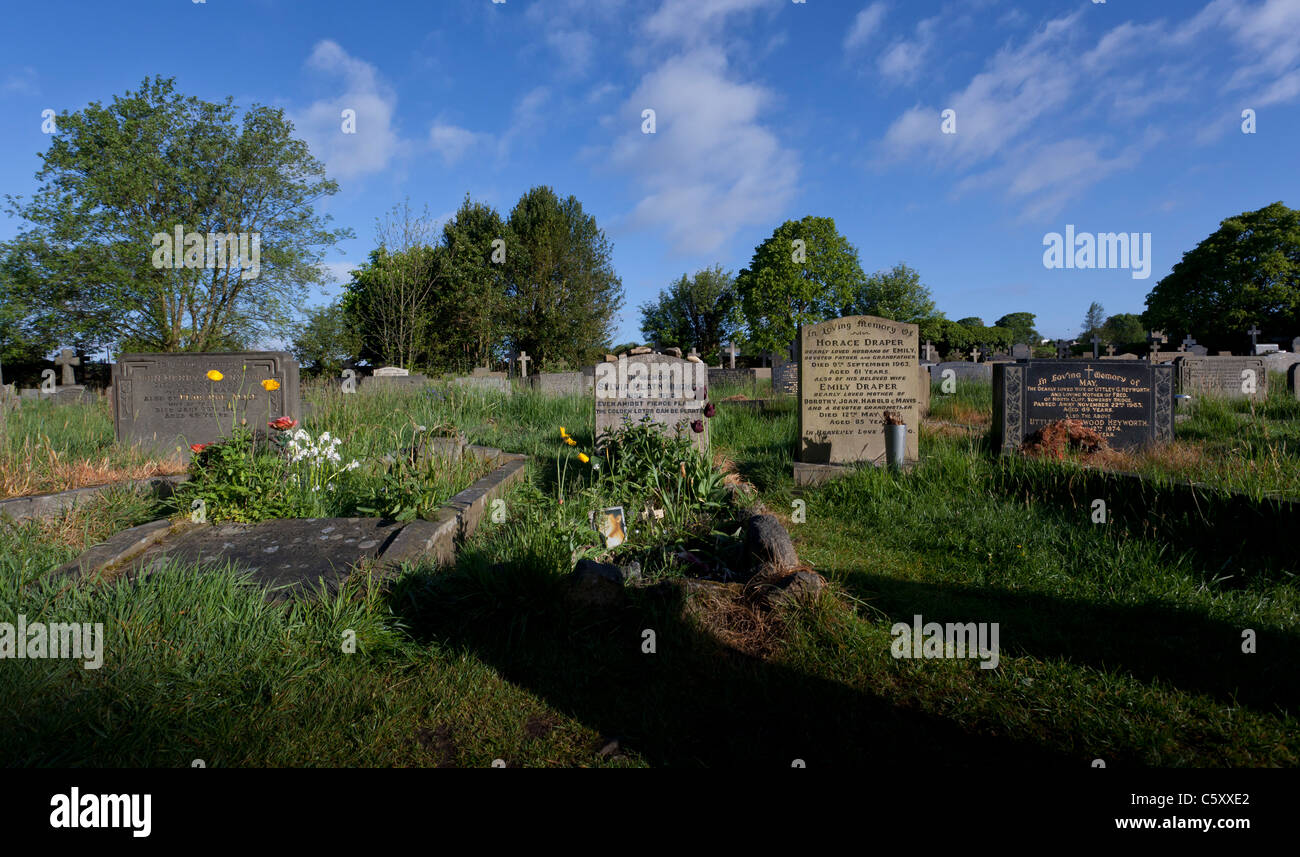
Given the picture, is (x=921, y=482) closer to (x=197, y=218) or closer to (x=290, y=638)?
(x=290, y=638)

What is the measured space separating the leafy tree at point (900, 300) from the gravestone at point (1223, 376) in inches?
1392

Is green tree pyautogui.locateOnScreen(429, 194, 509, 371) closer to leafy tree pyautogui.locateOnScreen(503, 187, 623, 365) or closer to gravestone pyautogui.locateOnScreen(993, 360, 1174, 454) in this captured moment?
leafy tree pyautogui.locateOnScreen(503, 187, 623, 365)

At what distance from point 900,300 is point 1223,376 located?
38808 millimetres

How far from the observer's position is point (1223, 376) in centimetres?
1456

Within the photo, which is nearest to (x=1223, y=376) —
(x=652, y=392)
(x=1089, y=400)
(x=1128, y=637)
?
(x=1089, y=400)

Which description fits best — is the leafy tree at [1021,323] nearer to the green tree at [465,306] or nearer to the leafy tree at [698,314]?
the leafy tree at [698,314]

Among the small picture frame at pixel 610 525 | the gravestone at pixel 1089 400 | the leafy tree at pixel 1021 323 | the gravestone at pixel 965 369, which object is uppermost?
the leafy tree at pixel 1021 323

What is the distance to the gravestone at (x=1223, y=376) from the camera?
1420 cm

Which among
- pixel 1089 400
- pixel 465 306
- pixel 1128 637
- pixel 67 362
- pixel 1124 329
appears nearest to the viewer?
pixel 1128 637

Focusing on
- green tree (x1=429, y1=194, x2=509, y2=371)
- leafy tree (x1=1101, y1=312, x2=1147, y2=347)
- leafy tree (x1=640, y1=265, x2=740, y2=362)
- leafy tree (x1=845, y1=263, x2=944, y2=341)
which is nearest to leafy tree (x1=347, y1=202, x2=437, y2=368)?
green tree (x1=429, y1=194, x2=509, y2=371)

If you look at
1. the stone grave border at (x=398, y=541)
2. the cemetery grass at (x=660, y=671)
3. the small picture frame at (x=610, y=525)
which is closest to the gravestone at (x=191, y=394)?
the cemetery grass at (x=660, y=671)

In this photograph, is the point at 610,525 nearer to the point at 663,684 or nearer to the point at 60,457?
the point at 663,684

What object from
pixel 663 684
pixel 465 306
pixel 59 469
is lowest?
pixel 663 684
